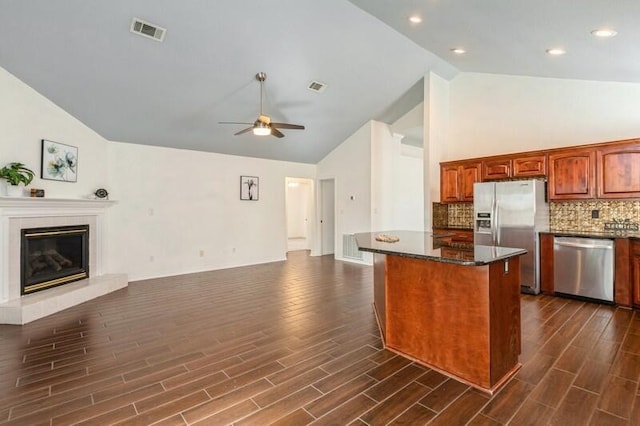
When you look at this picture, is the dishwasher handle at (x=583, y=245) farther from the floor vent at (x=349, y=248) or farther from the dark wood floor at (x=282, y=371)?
the floor vent at (x=349, y=248)

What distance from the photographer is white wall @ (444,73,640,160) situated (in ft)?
15.0

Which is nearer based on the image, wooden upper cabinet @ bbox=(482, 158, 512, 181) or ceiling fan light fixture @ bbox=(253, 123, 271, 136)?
ceiling fan light fixture @ bbox=(253, 123, 271, 136)

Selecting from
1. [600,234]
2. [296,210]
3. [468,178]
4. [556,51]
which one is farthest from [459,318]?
[296,210]

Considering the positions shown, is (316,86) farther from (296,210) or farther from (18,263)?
(296,210)

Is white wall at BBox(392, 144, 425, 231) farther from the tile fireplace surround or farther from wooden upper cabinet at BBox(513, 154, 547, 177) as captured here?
the tile fireplace surround

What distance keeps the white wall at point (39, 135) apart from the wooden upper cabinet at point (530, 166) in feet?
23.0

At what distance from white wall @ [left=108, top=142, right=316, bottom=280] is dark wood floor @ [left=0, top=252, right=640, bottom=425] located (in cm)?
189

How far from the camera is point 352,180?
789cm

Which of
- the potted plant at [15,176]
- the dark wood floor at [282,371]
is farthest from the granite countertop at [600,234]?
the potted plant at [15,176]

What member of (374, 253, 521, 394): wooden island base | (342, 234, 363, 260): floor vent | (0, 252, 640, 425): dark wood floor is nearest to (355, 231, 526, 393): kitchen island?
(374, 253, 521, 394): wooden island base

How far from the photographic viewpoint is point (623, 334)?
3289mm

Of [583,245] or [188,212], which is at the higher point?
[188,212]

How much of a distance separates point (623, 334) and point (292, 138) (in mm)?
6023

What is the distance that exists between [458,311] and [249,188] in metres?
5.93
